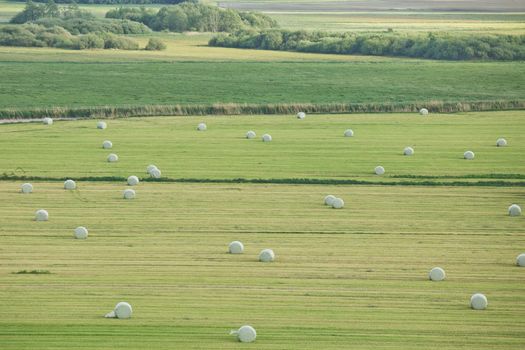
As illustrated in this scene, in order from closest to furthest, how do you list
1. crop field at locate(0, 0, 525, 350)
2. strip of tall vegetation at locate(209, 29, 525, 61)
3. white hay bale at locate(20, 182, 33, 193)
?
crop field at locate(0, 0, 525, 350)
white hay bale at locate(20, 182, 33, 193)
strip of tall vegetation at locate(209, 29, 525, 61)

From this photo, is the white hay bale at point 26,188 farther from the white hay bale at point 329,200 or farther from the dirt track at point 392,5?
the dirt track at point 392,5

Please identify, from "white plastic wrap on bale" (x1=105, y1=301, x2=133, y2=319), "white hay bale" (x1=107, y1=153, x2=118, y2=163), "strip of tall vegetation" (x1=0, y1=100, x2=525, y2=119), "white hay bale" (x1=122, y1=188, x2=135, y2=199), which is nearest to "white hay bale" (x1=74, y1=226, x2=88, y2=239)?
"white hay bale" (x1=122, y1=188, x2=135, y2=199)

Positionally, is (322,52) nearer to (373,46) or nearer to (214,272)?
(373,46)

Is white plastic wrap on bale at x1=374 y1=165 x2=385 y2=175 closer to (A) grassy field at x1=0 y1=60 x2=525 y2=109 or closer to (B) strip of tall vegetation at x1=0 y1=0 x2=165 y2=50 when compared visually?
(A) grassy field at x1=0 y1=60 x2=525 y2=109

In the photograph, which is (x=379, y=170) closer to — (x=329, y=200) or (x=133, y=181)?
(x=329, y=200)

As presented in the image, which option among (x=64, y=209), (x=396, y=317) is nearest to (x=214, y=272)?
(x=396, y=317)

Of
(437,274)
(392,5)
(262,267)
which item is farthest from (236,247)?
(392,5)
